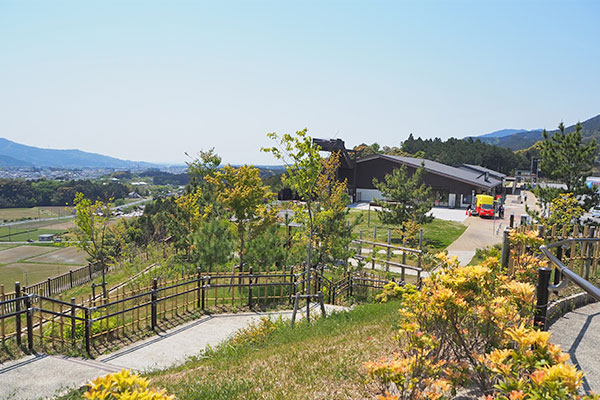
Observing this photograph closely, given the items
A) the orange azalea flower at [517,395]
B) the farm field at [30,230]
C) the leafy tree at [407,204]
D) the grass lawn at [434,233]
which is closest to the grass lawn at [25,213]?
the farm field at [30,230]

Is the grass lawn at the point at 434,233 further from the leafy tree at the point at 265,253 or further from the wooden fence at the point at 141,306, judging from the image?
the wooden fence at the point at 141,306

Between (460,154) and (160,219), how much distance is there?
64208 millimetres

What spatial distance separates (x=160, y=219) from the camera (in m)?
32.3

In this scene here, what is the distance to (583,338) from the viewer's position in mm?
4691

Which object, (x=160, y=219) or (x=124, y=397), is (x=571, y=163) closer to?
(x=124, y=397)

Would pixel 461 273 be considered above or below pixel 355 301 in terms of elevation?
above

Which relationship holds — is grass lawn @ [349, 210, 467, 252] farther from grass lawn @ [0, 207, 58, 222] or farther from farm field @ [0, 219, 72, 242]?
grass lawn @ [0, 207, 58, 222]

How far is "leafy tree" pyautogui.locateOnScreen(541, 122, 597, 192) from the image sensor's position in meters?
19.5

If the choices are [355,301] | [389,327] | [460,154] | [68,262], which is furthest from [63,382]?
[460,154]

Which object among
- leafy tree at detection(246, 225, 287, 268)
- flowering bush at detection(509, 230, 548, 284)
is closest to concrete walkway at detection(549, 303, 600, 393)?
flowering bush at detection(509, 230, 548, 284)

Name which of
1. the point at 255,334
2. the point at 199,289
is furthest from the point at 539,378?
the point at 199,289

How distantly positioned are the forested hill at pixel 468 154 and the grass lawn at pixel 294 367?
72687 mm

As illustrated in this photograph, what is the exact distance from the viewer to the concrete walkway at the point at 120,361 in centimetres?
573

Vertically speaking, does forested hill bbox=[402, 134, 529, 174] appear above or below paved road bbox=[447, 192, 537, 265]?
above
